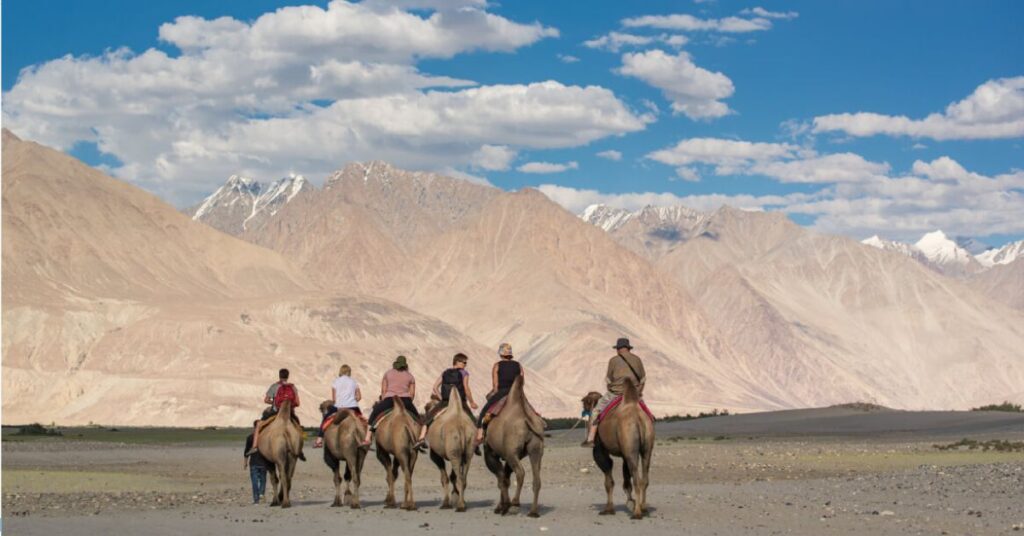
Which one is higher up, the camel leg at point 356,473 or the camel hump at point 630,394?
the camel hump at point 630,394

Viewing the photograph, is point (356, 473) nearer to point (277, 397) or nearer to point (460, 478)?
point (277, 397)

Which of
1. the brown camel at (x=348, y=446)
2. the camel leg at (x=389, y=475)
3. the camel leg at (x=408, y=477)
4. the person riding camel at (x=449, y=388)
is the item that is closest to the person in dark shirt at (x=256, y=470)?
the brown camel at (x=348, y=446)

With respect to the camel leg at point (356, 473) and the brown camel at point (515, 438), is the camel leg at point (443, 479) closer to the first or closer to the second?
the brown camel at point (515, 438)

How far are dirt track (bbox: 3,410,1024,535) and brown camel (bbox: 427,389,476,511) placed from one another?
663mm

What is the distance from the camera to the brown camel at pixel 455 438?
21859 mm

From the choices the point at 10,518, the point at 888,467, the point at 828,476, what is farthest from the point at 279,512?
the point at 888,467

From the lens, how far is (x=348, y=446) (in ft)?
77.6

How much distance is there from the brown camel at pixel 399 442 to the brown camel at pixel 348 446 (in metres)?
0.47

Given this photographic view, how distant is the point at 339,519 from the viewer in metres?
21.2

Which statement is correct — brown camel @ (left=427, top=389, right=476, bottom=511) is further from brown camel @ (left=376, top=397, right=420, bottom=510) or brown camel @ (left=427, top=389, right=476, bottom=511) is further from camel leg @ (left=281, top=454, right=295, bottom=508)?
camel leg @ (left=281, top=454, right=295, bottom=508)

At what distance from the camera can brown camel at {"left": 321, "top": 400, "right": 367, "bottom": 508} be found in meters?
23.6

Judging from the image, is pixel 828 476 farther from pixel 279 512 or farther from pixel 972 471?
pixel 279 512

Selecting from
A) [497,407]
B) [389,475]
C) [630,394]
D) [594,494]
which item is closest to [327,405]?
[389,475]

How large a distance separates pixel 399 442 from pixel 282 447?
2.30m
